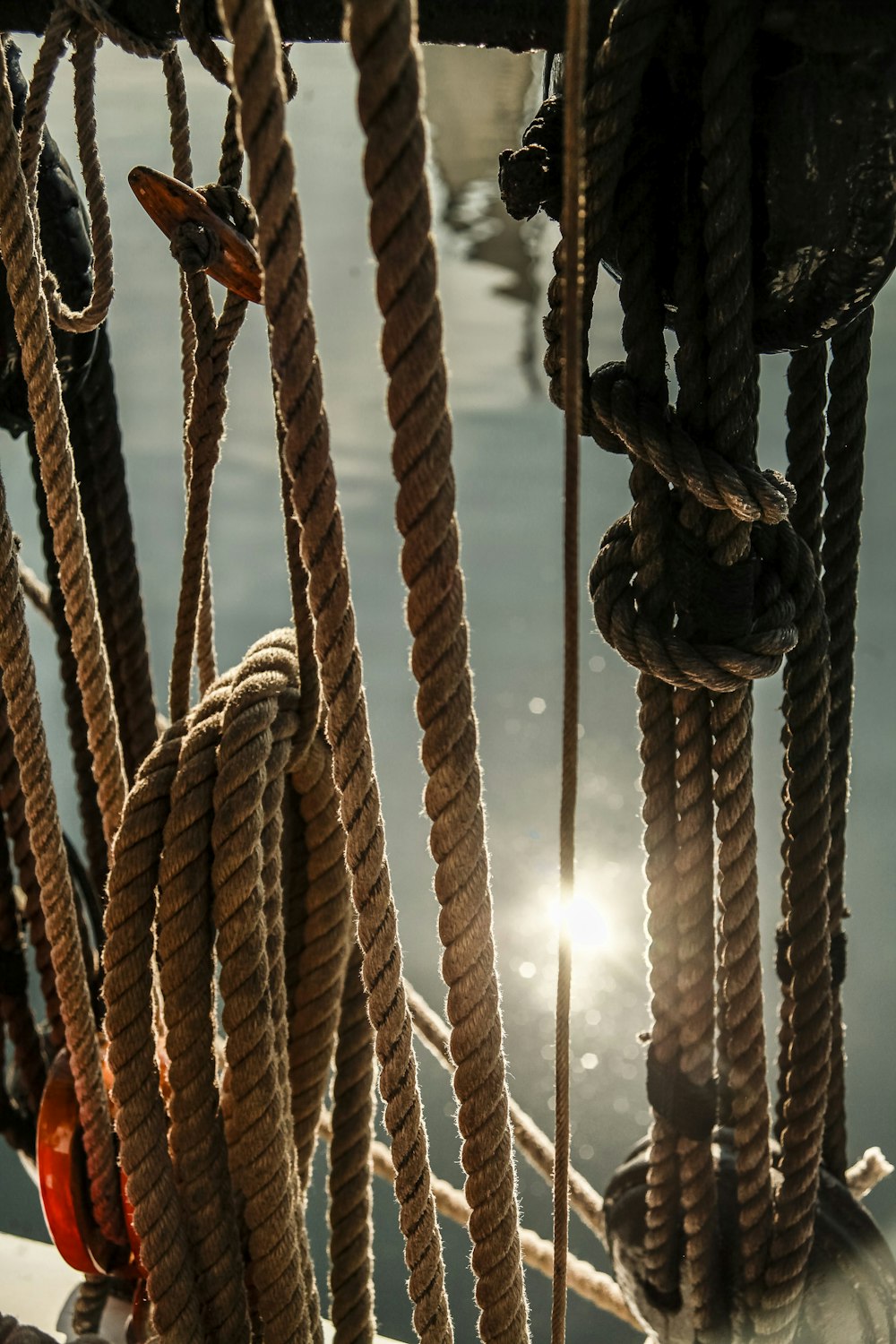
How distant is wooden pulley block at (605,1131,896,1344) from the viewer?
2.91 ft

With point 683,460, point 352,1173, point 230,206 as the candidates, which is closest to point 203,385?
point 230,206

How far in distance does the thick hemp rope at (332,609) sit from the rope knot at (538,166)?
260 millimetres

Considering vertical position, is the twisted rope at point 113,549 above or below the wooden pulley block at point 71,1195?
above

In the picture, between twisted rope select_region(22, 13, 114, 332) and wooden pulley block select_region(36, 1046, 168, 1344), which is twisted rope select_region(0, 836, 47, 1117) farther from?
twisted rope select_region(22, 13, 114, 332)

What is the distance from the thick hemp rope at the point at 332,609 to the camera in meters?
0.44

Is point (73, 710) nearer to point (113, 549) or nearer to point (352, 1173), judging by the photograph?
point (113, 549)

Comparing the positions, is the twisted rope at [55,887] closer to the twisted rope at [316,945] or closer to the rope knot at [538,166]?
the twisted rope at [316,945]

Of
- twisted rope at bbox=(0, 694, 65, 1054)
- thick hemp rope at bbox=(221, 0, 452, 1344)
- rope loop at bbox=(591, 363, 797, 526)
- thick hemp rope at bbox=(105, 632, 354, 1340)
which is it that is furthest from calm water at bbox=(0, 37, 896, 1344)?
rope loop at bbox=(591, 363, 797, 526)

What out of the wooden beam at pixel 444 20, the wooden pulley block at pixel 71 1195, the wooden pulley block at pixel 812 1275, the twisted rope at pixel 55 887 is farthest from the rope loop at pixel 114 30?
the wooden pulley block at pixel 812 1275

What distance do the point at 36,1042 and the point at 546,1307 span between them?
1.99 metres

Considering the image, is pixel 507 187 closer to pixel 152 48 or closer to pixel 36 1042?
pixel 152 48

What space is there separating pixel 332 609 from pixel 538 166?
0.34m

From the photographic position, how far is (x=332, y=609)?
1.69 feet

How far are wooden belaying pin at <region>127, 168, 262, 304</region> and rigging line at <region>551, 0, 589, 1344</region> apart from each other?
→ 0.80ft
